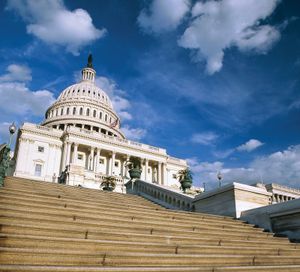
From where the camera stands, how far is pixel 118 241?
5977 mm

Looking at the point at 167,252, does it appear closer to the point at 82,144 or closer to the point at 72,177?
the point at 72,177

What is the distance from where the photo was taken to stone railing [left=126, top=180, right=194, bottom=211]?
46.0 ft

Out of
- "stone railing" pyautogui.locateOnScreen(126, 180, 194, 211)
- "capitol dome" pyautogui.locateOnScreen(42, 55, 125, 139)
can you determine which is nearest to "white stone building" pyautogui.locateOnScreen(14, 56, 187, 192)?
"capitol dome" pyautogui.locateOnScreen(42, 55, 125, 139)

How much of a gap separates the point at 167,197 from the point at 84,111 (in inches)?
3153

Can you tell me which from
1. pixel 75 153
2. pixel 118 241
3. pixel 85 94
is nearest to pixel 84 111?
pixel 85 94

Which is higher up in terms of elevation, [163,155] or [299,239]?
[163,155]

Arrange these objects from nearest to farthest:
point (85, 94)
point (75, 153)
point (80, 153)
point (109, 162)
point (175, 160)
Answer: point (75, 153)
point (80, 153)
point (109, 162)
point (175, 160)
point (85, 94)

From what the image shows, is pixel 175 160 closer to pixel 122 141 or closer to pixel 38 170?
pixel 122 141

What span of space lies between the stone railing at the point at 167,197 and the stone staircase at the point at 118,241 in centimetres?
449

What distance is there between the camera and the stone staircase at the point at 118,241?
15.6 ft

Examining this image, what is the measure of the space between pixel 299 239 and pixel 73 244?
24.3 feet

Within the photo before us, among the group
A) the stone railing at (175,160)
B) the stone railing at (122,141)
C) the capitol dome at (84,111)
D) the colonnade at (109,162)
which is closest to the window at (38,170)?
the colonnade at (109,162)

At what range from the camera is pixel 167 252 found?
606cm

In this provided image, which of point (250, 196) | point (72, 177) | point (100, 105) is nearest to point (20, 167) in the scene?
point (72, 177)
